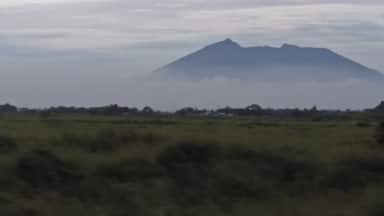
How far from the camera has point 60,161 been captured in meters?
25.9

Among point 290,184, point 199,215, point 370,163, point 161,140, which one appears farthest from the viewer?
point 161,140

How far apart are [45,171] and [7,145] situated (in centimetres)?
760

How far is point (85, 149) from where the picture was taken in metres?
33.0

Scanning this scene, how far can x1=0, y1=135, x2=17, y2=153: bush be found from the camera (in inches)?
1196

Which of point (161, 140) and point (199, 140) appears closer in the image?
point (199, 140)

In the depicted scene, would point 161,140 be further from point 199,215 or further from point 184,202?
point 199,215

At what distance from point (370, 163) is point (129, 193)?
845cm

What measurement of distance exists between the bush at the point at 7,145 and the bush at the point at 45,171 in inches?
187

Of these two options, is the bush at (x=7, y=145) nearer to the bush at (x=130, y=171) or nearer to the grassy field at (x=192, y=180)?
the grassy field at (x=192, y=180)

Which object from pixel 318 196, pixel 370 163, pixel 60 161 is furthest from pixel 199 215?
pixel 370 163

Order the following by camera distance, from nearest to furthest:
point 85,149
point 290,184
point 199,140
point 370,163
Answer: point 290,184 → point 370,163 → point 199,140 → point 85,149

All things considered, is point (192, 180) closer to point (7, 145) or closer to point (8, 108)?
point (7, 145)

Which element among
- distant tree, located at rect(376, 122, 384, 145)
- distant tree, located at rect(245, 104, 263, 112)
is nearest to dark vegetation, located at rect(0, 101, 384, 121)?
distant tree, located at rect(245, 104, 263, 112)

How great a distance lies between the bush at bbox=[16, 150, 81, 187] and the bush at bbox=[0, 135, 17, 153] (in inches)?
187
